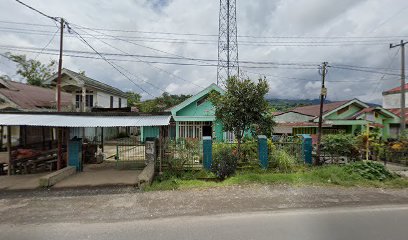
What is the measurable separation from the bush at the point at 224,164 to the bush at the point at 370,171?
14.5 ft

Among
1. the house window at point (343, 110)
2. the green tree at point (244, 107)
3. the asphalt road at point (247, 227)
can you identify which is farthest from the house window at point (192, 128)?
the asphalt road at point (247, 227)

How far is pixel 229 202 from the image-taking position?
21.0ft

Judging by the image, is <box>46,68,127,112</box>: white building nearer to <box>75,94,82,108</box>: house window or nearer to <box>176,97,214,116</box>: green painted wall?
<box>75,94,82,108</box>: house window

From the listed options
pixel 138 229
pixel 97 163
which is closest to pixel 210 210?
pixel 138 229

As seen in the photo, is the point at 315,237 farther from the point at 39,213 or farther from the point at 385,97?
the point at 385,97

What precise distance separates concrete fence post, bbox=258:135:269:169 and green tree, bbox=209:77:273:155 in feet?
2.42

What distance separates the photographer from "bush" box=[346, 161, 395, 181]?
28.1 ft

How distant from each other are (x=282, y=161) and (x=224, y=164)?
252cm

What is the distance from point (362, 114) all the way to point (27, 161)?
856 inches

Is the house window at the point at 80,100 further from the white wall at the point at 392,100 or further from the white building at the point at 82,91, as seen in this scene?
the white wall at the point at 392,100

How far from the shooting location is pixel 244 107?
980 centimetres

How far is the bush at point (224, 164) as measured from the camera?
9000 mm

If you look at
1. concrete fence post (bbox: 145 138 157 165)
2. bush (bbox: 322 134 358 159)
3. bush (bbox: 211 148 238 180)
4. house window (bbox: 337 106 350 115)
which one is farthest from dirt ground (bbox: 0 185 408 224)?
house window (bbox: 337 106 350 115)

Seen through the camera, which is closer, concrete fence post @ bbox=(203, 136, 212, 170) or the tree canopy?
concrete fence post @ bbox=(203, 136, 212, 170)
